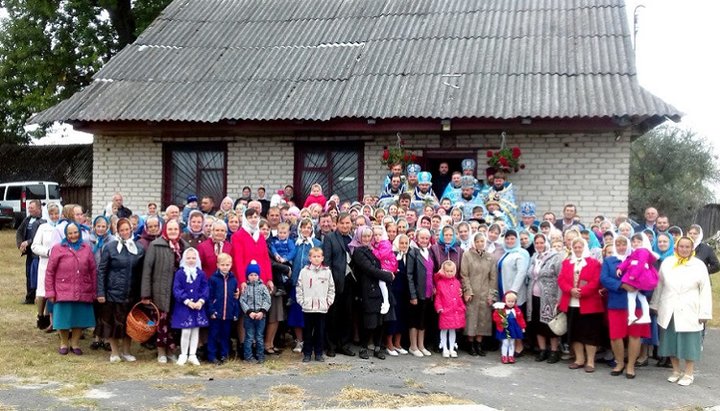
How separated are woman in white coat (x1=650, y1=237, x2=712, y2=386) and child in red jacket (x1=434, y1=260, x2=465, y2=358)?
6.61ft

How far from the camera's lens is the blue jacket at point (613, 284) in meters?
7.02

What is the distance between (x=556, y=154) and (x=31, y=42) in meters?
18.9

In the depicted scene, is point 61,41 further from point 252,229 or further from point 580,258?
point 580,258

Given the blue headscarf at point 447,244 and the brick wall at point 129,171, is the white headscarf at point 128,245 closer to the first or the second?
the blue headscarf at point 447,244

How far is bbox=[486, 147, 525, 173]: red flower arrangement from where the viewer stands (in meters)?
10.8

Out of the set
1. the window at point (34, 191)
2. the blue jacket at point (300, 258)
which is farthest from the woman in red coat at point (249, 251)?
the window at point (34, 191)

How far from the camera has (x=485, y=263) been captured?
25.7ft

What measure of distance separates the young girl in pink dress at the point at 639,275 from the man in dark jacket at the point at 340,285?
2.76 meters

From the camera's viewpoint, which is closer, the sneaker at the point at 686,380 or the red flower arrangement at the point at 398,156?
the sneaker at the point at 686,380

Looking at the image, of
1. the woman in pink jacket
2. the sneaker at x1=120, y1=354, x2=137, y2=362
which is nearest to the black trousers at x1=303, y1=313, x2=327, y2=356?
the sneaker at x1=120, y1=354, x2=137, y2=362

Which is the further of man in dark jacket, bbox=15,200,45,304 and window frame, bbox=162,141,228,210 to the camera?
window frame, bbox=162,141,228,210

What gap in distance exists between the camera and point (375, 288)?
7539 millimetres

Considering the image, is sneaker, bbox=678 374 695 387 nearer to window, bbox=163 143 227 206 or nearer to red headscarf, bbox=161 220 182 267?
red headscarf, bbox=161 220 182 267

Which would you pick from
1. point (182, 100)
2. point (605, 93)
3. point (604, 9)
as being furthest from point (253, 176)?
point (604, 9)
